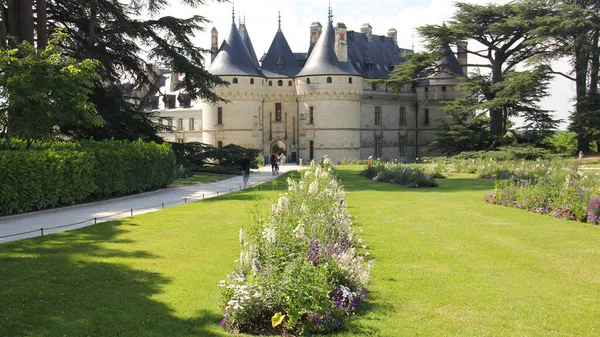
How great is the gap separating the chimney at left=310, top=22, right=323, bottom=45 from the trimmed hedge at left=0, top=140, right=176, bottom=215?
102ft

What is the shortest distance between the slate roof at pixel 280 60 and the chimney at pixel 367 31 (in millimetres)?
9097

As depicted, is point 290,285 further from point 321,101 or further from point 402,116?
point 402,116

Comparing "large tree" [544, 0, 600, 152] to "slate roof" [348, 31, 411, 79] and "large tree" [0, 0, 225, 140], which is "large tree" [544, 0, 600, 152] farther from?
"large tree" [0, 0, 225, 140]

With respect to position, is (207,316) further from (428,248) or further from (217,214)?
(217,214)

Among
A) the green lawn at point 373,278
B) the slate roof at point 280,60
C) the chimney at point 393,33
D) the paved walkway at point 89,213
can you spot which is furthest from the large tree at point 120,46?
the chimney at point 393,33

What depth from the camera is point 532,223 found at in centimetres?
1289

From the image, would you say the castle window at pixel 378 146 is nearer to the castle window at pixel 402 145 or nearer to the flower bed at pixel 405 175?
the castle window at pixel 402 145

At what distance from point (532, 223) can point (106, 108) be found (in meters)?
17.3

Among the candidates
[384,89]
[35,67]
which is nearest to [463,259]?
[35,67]

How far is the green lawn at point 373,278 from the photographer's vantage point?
19.8 feet

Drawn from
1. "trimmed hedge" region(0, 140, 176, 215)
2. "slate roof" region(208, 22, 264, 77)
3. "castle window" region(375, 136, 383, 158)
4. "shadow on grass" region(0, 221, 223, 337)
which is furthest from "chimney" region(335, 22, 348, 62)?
"shadow on grass" region(0, 221, 223, 337)

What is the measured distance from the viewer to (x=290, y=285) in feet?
19.6

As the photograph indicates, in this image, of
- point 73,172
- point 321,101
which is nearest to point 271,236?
point 73,172

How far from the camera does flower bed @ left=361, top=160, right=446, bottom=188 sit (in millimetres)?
22625
